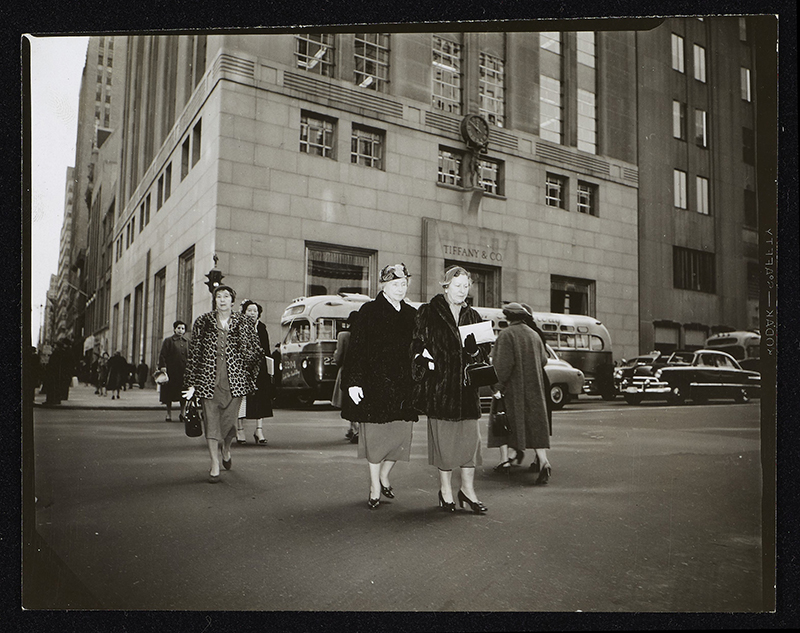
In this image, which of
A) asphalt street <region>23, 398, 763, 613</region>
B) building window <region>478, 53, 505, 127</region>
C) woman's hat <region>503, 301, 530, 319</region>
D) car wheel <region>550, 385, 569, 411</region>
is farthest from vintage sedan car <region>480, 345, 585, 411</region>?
building window <region>478, 53, 505, 127</region>

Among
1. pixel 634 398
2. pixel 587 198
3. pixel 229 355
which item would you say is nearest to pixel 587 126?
pixel 587 198

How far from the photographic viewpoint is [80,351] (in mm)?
3775

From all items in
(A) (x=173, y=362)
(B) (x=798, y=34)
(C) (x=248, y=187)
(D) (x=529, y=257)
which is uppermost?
(B) (x=798, y=34)

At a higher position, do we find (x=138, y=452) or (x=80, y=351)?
(x=80, y=351)

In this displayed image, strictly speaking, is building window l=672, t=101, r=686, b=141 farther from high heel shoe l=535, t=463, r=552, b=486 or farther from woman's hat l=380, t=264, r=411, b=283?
high heel shoe l=535, t=463, r=552, b=486

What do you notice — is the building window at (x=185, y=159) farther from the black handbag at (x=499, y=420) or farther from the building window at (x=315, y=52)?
the black handbag at (x=499, y=420)

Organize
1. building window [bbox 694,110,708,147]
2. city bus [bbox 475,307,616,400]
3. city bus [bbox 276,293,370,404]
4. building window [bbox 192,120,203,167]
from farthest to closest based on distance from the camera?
building window [bbox 694,110,708,147], city bus [bbox 475,307,616,400], building window [bbox 192,120,203,167], city bus [bbox 276,293,370,404]

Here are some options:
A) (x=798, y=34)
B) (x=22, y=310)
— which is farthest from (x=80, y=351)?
(x=798, y=34)

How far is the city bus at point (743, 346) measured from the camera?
12.6 feet

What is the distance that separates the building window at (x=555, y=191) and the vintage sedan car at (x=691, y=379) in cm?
119

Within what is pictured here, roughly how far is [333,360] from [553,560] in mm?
1633

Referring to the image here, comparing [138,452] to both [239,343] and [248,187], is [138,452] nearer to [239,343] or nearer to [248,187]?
[239,343]

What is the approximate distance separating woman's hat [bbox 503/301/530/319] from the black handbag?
0.54 m

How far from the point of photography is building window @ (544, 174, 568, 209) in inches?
163
